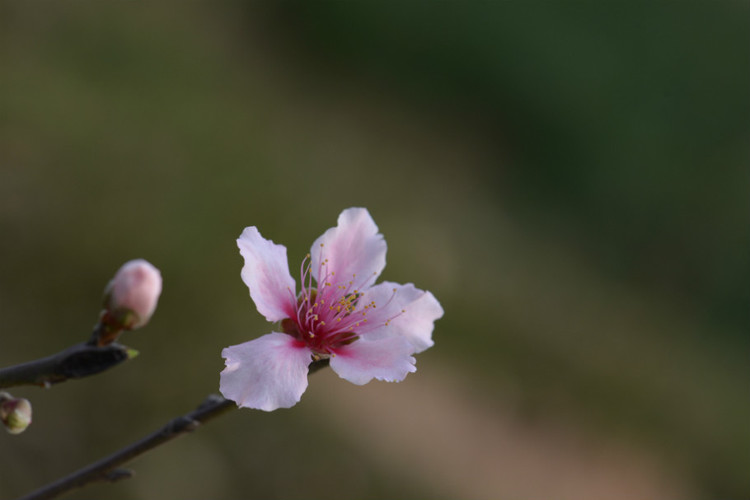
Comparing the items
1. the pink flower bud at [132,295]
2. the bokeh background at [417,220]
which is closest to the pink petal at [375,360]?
the pink flower bud at [132,295]

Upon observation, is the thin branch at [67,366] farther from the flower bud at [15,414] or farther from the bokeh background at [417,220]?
the bokeh background at [417,220]

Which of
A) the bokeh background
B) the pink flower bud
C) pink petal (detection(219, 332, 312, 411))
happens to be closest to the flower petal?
pink petal (detection(219, 332, 312, 411))

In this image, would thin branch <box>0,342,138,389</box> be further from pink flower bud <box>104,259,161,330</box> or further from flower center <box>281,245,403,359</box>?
flower center <box>281,245,403,359</box>

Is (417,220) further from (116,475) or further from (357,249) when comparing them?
(116,475)

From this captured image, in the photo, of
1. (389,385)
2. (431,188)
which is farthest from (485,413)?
(431,188)

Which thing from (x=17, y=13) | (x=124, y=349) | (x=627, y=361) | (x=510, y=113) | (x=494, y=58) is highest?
(x=494, y=58)

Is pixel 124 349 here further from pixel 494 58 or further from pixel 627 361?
pixel 494 58

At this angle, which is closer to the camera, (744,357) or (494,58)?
(744,357)
